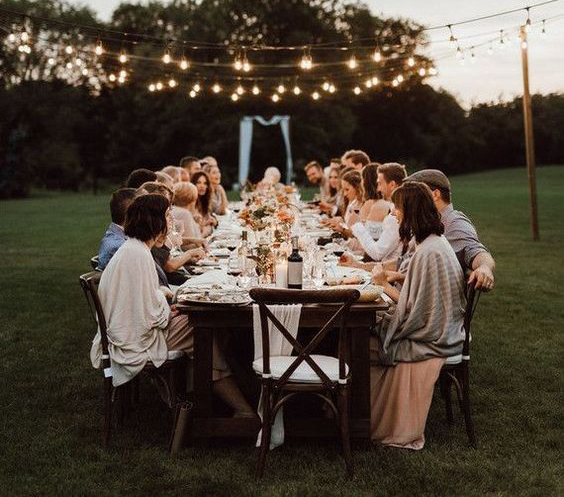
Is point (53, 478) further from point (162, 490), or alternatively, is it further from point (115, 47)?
point (115, 47)

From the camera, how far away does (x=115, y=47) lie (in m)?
39.4

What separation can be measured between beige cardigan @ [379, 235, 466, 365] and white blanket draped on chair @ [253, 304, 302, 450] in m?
0.62

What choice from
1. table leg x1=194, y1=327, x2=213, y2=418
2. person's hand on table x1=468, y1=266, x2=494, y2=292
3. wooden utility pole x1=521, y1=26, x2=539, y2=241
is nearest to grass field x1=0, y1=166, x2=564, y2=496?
table leg x1=194, y1=327, x2=213, y2=418

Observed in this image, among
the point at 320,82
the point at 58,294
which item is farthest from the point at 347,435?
the point at 320,82

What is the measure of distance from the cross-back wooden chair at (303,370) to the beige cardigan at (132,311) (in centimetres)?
69

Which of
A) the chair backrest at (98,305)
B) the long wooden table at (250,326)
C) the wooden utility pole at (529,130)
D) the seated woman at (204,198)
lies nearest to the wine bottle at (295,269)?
the long wooden table at (250,326)

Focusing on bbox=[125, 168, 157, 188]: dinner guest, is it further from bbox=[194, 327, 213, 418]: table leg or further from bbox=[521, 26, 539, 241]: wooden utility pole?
bbox=[521, 26, 539, 241]: wooden utility pole

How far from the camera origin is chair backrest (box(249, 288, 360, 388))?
12.5ft

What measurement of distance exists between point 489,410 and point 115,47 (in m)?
→ 37.1

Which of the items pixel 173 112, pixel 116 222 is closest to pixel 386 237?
pixel 116 222

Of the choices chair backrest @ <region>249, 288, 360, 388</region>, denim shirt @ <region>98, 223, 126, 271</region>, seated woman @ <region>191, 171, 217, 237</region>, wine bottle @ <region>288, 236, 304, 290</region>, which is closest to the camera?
chair backrest @ <region>249, 288, 360, 388</region>

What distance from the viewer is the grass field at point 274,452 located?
393 cm

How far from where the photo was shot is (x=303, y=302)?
380 centimetres

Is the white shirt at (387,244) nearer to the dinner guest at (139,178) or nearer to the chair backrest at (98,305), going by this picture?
the dinner guest at (139,178)
